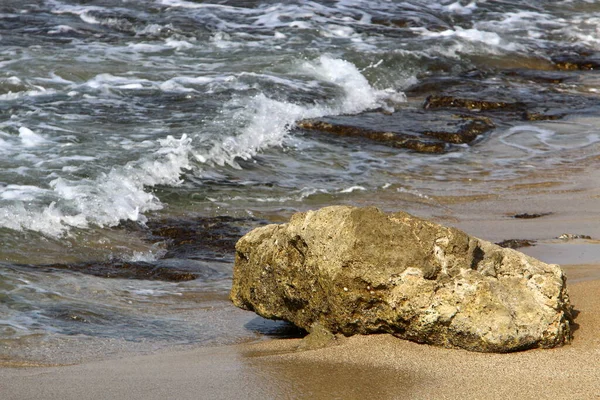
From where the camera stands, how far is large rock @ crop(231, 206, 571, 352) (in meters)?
3.63

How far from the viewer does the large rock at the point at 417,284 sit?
143 inches

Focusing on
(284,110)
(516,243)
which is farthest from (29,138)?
(516,243)

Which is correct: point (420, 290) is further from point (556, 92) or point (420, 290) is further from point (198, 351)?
point (556, 92)

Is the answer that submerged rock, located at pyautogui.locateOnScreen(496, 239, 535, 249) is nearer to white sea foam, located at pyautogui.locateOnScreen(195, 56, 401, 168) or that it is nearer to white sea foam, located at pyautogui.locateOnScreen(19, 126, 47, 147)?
white sea foam, located at pyautogui.locateOnScreen(195, 56, 401, 168)

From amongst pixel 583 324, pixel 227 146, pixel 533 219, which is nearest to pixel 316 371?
pixel 583 324

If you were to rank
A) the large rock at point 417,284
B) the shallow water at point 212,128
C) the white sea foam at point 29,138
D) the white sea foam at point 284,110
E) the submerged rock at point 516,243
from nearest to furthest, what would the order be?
the large rock at point 417,284, the shallow water at point 212,128, the submerged rock at point 516,243, the white sea foam at point 29,138, the white sea foam at point 284,110

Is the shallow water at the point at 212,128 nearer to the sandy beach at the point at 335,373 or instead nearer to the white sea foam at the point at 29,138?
the white sea foam at the point at 29,138

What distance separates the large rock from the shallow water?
24.9 inches

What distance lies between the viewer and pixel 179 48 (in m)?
13.6

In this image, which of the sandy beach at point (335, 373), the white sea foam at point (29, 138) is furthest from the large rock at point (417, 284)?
the white sea foam at point (29, 138)

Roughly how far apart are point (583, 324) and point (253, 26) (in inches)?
490

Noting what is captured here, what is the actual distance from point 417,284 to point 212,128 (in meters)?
5.68

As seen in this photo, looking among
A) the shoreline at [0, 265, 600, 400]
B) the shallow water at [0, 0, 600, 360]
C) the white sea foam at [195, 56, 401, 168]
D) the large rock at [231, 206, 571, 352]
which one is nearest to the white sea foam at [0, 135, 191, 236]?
the shallow water at [0, 0, 600, 360]

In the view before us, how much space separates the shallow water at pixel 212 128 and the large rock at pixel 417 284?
2.08 feet
